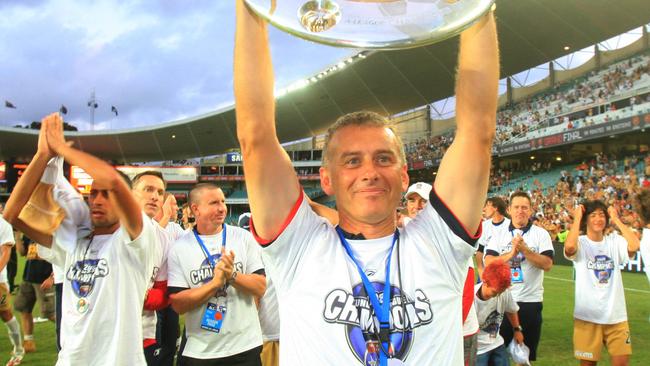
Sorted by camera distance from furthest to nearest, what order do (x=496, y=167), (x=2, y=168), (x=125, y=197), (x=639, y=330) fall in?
(x=2, y=168), (x=496, y=167), (x=639, y=330), (x=125, y=197)

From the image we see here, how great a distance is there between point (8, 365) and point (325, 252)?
5915mm

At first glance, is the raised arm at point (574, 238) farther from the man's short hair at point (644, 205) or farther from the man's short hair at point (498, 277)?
the man's short hair at point (498, 277)

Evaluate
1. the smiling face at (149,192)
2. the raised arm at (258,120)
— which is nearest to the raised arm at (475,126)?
the raised arm at (258,120)

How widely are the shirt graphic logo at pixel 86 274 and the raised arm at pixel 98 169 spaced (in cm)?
39

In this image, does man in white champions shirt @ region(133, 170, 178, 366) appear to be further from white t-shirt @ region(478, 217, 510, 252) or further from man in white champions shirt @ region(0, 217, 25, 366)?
white t-shirt @ region(478, 217, 510, 252)

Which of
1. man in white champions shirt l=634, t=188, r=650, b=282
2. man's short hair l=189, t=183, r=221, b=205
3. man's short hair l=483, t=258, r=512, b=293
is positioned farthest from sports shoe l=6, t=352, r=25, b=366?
man in white champions shirt l=634, t=188, r=650, b=282

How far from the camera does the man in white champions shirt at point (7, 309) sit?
6.12m

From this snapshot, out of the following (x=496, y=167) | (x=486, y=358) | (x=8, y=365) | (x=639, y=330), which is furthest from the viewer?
(x=496, y=167)

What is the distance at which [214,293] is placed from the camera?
3.53 m

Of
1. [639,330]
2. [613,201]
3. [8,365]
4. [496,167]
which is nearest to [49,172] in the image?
[8,365]

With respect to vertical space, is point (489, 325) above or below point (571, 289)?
above

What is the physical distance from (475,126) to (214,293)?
2.47 m

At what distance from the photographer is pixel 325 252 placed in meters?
1.61

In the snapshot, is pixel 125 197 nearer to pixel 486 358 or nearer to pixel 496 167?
pixel 486 358
